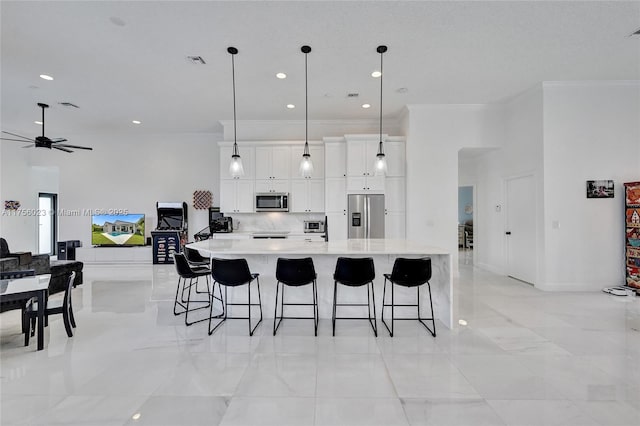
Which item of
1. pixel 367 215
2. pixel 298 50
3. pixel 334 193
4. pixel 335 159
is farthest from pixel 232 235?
pixel 298 50

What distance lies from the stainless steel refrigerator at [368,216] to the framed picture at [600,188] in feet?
11.0

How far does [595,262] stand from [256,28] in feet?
20.1

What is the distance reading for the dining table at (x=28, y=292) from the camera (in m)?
2.57

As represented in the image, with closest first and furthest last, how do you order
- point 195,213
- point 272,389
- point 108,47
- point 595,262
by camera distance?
1. point 272,389
2. point 108,47
3. point 595,262
4. point 195,213

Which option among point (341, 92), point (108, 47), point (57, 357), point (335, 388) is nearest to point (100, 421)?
point (57, 357)

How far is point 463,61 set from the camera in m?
3.98

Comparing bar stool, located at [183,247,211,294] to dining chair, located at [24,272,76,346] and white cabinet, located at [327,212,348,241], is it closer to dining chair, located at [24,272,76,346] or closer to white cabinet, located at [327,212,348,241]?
dining chair, located at [24,272,76,346]

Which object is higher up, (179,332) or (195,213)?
(195,213)

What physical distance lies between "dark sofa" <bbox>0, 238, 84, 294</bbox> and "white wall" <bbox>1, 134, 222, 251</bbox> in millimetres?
2827

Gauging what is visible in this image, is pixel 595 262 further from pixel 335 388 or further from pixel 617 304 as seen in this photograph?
pixel 335 388

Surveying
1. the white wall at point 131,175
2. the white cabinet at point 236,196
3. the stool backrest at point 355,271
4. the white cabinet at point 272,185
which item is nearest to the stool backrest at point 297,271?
the stool backrest at point 355,271

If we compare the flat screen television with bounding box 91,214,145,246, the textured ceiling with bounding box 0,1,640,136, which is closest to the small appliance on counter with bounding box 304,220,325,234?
the textured ceiling with bounding box 0,1,640,136

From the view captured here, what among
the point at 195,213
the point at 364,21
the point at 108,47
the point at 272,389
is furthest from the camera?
the point at 195,213

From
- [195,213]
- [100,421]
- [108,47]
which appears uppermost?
[108,47]
